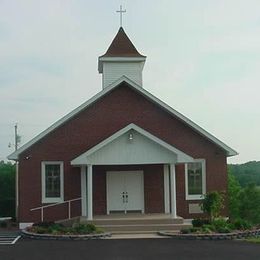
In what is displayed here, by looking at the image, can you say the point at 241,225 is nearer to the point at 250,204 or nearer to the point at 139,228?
the point at 139,228

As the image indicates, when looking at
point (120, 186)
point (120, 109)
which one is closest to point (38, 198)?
point (120, 186)

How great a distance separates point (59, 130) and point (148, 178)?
4.87 meters

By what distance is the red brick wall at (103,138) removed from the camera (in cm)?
2719

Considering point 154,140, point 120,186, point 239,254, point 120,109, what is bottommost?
point 239,254

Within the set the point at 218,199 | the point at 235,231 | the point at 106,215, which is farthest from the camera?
the point at 106,215

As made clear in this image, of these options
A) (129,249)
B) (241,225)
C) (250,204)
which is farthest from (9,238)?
(250,204)

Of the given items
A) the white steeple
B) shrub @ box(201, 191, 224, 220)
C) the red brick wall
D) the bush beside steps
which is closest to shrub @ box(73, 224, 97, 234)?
the bush beside steps

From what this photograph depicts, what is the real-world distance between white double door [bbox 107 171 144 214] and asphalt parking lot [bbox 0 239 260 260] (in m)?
7.23

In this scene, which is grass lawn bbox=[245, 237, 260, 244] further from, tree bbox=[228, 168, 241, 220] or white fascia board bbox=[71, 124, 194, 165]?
tree bbox=[228, 168, 241, 220]

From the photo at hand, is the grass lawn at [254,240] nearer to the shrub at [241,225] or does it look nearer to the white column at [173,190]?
the shrub at [241,225]

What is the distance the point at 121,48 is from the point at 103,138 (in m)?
6.01

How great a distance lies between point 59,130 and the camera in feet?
91.1

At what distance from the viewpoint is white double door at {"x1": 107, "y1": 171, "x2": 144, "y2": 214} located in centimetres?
2773

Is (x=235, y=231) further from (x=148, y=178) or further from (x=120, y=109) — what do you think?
(x=120, y=109)
